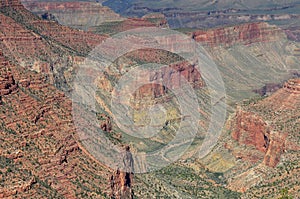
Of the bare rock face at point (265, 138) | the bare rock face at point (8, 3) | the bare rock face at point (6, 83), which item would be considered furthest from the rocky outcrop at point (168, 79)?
the bare rock face at point (6, 83)

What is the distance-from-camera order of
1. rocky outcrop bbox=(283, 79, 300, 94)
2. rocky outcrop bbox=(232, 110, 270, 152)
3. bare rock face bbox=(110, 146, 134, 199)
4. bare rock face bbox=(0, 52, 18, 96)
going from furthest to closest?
rocky outcrop bbox=(283, 79, 300, 94)
rocky outcrop bbox=(232, 110, 270, 152)
bare rock face bbox=(110, 146, 134, 199)
bare rock face bbox=(0, 52, 18, 96)

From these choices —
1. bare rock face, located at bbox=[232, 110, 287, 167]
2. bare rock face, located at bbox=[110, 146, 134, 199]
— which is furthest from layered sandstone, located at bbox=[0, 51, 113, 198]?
bare rock face, located at bbox=[232, 110, 287, 167]

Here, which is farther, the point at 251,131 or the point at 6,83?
the point at 251,131

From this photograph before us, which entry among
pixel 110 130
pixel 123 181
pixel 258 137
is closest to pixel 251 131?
pixel 258 137

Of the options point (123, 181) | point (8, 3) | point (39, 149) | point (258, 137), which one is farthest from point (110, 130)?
point (8, 3)

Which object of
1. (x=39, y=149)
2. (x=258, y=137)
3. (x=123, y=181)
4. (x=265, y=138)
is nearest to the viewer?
(x=39, y=149)

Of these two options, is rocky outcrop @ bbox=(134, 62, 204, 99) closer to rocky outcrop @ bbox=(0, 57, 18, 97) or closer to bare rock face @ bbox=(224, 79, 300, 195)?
bare rock face @ bbox=(224, 79, 300, 195)

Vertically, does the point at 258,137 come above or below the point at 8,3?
below

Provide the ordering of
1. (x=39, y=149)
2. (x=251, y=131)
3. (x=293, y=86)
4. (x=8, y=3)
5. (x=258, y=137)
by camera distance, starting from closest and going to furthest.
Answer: (x=39, y=149) < (x=258, y=137) < (x=293, y=86) < (x=251, y=131) < (x=8, y=3)

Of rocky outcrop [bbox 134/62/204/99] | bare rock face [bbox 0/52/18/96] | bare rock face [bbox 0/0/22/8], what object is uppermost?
bare rock face [bbox 0/52/18/96]

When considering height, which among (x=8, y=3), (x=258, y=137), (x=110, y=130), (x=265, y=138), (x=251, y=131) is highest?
(x=8, y=3)

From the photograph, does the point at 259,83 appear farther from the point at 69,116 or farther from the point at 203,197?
the point at 69,116

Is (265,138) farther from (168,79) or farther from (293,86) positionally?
(168,79)
